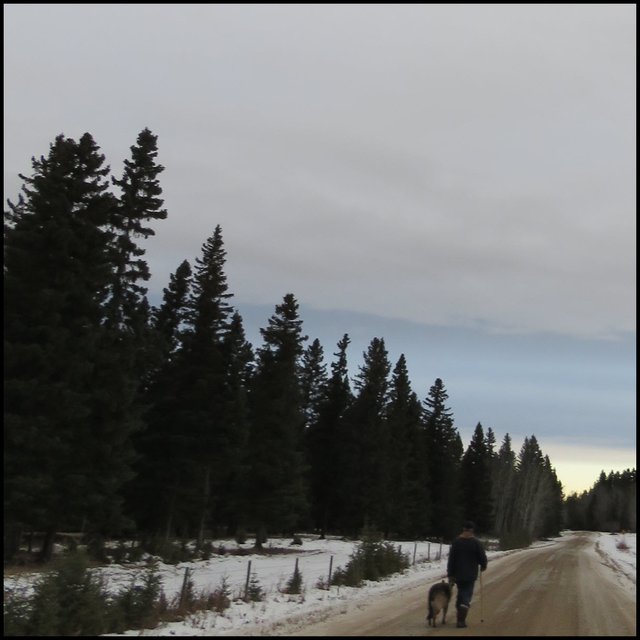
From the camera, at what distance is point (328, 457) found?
65.1 m

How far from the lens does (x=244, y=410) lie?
39.5 m

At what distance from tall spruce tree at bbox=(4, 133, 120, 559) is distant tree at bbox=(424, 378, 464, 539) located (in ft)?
183

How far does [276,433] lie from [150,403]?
10.9 metres

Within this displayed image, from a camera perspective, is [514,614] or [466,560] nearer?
[466,560]

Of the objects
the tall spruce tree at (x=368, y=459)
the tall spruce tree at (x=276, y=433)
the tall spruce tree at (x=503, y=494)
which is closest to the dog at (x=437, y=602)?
the tall spruce tree at (x=276, y=433)

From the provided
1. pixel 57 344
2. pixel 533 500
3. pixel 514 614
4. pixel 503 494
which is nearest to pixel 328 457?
pixel 57 344

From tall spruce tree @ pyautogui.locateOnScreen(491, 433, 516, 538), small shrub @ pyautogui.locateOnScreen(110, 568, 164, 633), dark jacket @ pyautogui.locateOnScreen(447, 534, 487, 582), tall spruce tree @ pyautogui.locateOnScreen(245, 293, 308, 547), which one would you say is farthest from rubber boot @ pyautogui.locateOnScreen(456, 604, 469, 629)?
tall spruce tree @ pyautogui.locateOnScreen(491, 433, 516, 538)

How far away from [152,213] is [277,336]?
17741 mm

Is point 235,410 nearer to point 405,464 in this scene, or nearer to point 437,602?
point 437,602

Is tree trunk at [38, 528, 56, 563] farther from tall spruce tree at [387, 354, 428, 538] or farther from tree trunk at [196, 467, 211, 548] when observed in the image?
tall spruce tree at [387, 354, 428, 538]

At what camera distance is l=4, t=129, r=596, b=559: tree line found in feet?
80.5

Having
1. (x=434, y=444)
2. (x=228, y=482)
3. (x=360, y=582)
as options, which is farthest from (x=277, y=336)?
(x=434, y=444)

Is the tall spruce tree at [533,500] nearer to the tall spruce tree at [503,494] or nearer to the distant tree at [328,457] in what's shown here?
the tall spruce tree at [503,494]

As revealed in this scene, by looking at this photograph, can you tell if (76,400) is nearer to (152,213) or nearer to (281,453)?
(152,213)
